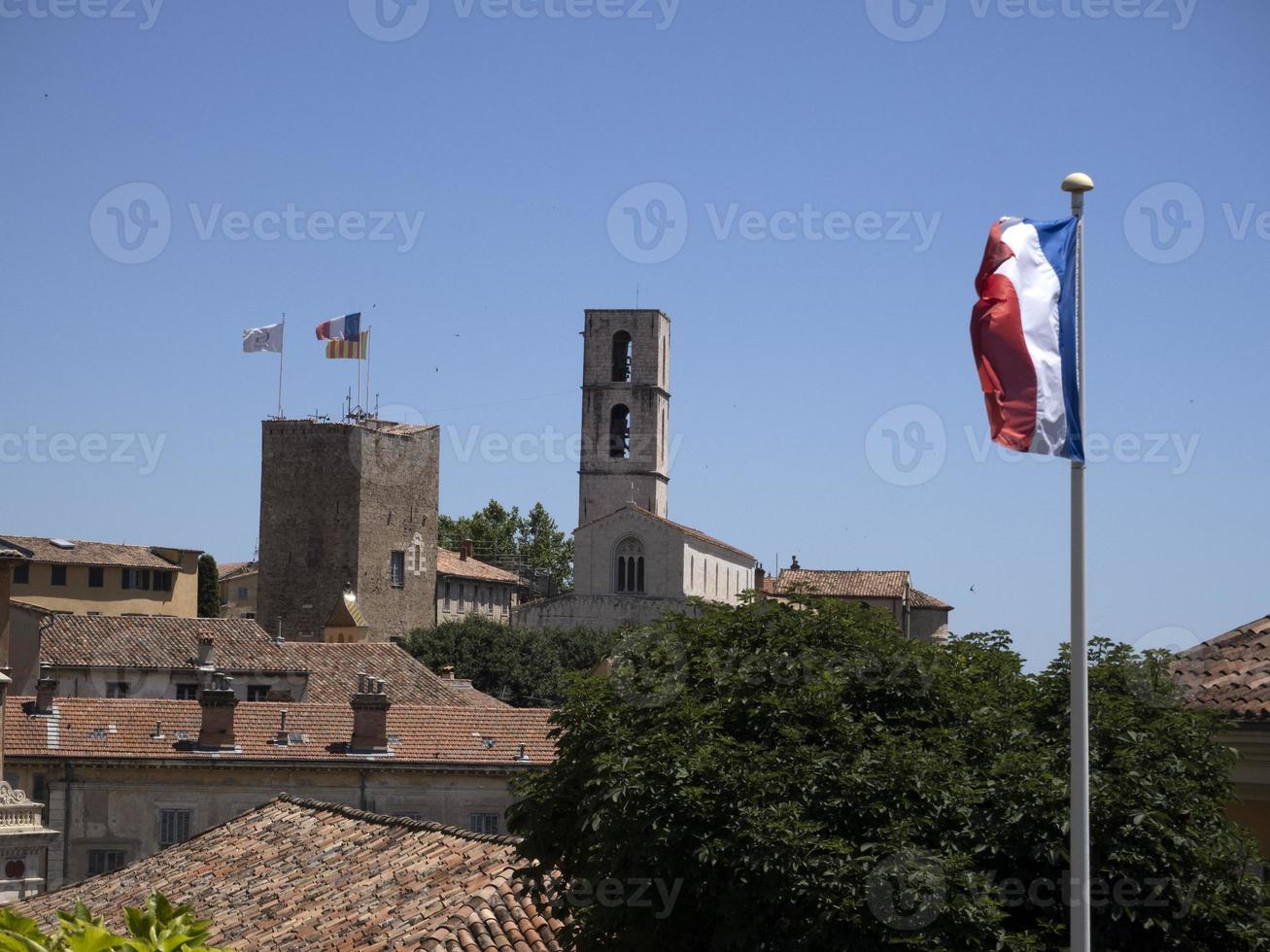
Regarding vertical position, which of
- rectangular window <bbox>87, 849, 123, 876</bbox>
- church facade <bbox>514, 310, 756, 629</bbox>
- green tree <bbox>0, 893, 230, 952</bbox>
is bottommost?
rectangular window <bbox>87, 849, 123, 876</bbox>

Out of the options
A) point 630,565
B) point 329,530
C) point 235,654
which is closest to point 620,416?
point 630,565

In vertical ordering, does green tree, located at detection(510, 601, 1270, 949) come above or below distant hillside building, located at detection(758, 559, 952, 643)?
below

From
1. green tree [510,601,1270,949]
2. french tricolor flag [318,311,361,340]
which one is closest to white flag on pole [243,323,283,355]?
french tricolor flag [318,311,361,340]

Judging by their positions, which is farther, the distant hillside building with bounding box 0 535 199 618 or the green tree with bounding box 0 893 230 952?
the distant hillside building with bounding box 0 535 199 618

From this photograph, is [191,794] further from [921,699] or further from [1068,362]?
[1068,362]

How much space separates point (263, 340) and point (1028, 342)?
6838 cm

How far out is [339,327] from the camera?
7769 cm

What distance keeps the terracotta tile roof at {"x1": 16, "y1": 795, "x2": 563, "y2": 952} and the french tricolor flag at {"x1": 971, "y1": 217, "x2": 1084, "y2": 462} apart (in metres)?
7.16

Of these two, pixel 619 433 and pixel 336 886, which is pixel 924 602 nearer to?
pixel 619 433

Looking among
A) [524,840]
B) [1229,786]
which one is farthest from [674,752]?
[1229,786]

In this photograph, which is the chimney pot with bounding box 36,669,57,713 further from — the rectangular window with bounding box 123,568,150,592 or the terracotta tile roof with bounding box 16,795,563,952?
the rectangular window with bounding box 123,568,150,592

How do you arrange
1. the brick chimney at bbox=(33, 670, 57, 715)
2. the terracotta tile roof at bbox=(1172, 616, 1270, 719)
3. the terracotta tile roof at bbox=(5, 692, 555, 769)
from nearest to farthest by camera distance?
the terracotta tile roof at bbox=(1172, 616, 1270, 719), the terracotta tile roof at bbox=(5, 692, 555, 769), the brick chimney at bbox=(33, 670, 57, 715)

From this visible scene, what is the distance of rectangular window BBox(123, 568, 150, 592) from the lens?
76.9m

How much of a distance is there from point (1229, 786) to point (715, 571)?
7499 centimetres
